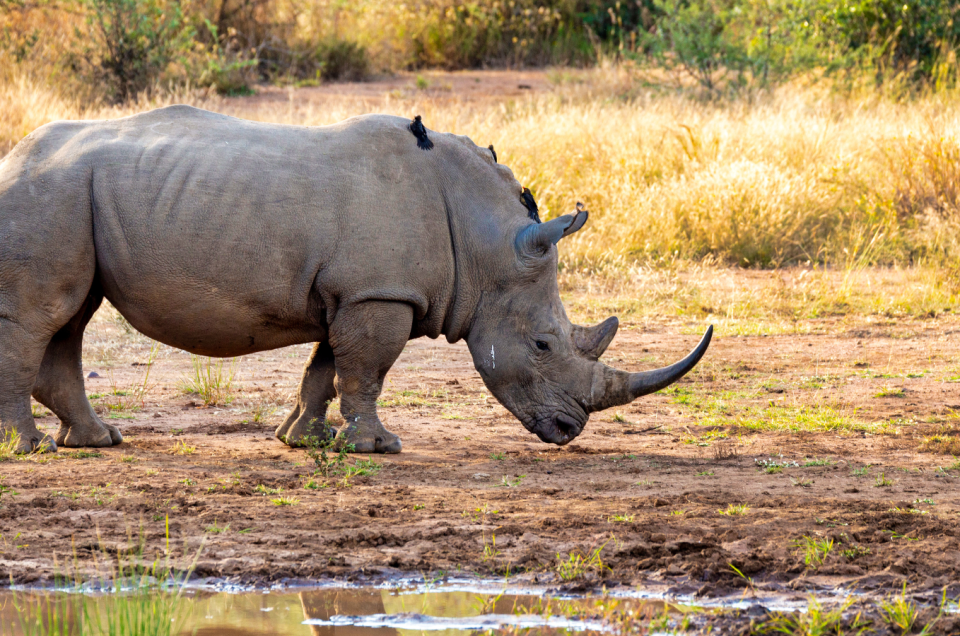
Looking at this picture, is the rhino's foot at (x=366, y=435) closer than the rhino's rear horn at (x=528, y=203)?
Yes

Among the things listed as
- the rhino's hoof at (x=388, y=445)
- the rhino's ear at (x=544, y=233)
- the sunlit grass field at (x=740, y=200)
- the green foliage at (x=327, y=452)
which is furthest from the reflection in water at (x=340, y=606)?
the sunlit grass field at (x=740, y=200)

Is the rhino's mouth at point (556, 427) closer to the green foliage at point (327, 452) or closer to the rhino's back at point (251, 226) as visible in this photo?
the rhino's back at point (251, 226)

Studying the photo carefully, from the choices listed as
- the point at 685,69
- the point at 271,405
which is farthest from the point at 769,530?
the point at 685,69

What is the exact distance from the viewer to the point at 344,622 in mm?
3959

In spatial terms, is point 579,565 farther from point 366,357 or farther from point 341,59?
point 341,59

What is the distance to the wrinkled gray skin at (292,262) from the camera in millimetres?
5527

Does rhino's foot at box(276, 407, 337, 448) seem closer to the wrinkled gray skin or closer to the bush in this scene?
the wrinkled gray skin

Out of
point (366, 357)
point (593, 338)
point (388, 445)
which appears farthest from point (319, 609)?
point (593, 338)

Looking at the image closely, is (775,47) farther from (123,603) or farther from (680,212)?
(123,603)

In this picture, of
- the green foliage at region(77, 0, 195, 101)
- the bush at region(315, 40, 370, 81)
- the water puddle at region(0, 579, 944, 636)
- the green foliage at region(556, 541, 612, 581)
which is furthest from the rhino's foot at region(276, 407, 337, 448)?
the bush at region(315, 40, 370, 81)

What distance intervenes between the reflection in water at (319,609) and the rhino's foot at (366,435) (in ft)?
6.17

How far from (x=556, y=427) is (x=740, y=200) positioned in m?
6.27

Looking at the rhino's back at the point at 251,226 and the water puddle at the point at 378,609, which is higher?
the rhino's back at the point at 251,226

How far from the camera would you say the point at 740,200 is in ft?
38.5
